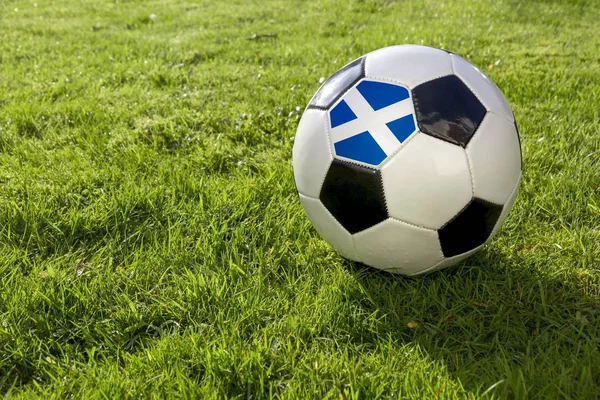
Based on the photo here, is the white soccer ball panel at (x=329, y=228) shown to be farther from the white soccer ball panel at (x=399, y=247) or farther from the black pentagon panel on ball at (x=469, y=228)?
the black pentagon panel on ball at (x=469, y=228)

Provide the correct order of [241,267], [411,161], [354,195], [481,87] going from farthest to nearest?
[241,267] < [481,87] < [354,195] < [411,161]

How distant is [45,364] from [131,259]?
0.74m

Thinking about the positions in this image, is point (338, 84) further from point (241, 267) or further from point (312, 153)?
point (241, 267)

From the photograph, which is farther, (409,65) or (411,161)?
(409,65)

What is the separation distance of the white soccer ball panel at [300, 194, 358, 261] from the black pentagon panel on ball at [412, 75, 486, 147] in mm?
618

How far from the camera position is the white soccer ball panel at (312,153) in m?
2.31

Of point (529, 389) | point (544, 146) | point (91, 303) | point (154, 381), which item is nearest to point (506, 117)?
point (529, 389)

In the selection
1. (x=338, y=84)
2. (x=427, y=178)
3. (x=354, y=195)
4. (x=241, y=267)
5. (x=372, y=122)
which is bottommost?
(x=241, y=267)

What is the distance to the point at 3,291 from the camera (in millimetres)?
2447

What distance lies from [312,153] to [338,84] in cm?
39

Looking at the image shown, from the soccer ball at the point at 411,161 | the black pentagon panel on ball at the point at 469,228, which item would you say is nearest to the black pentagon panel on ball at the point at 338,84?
the soccer ball at the point at 411,161

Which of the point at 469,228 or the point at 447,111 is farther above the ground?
the point at 447,111

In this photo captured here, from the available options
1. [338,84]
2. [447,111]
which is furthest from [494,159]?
[338,84]

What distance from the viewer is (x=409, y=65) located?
236cm
